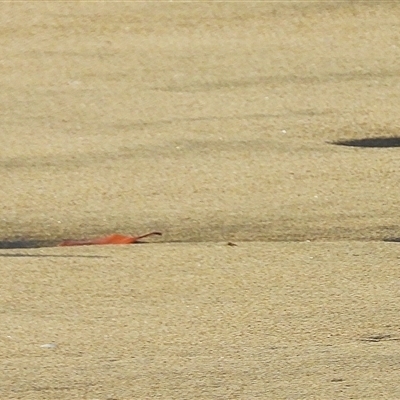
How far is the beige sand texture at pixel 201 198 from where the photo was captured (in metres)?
2.67

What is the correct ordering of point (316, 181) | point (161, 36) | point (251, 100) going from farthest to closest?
point (161, 36)
point (251, 100)
point (316, 181)

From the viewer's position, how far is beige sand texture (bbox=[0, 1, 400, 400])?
8.77ft

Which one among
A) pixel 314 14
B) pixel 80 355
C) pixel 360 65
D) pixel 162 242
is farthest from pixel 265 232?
pixel 314 14

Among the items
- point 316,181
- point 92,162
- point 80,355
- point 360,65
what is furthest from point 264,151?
point 80,355

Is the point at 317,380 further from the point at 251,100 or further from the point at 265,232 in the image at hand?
the point at 251,100

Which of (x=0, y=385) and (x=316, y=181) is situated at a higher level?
(x=0, y=385)

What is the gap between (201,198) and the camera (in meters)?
3.84

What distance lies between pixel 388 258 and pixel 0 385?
1261 millimetres

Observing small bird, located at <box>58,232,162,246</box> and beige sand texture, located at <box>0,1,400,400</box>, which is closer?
beige sand texture, located at <box>0,1,400,400</box>

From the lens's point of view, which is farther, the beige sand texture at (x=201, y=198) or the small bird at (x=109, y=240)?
the small bird at (x=109, y=240)

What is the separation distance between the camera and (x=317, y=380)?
256 centimetres

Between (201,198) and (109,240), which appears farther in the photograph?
(201,198)

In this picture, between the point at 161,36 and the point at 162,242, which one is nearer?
the point at 162,242

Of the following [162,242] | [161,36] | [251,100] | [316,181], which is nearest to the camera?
[162,242]
